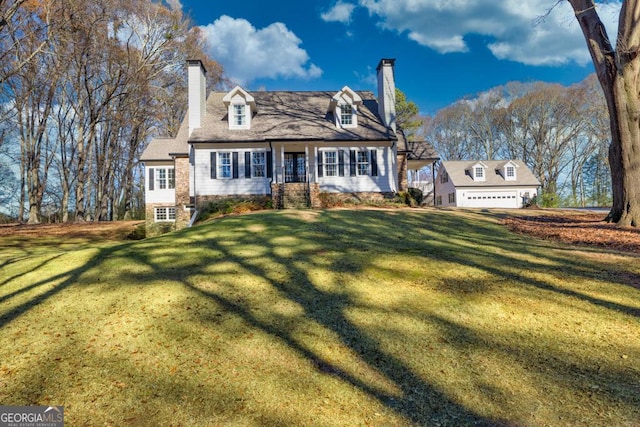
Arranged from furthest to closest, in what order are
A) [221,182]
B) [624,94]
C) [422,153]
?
[422,153]
[221,182]
[624,94]

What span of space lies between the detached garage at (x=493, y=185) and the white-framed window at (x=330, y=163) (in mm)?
18334

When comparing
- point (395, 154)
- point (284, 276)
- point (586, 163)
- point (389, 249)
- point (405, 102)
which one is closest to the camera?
point (284, 276)

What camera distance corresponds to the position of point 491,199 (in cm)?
3306

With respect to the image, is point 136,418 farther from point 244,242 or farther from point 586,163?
point 586,163

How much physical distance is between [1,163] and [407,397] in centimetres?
4171

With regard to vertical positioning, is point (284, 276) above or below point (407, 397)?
above

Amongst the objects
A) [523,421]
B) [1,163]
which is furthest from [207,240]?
[1,163]

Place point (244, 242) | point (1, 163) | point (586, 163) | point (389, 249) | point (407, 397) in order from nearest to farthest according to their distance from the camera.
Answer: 1. point (407, 397)
2. point (389, 249)
3. point (244, 242)
4. point (1, 163)
5. point (586, 163)

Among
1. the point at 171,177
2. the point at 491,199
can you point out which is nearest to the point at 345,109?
the point at 171,177

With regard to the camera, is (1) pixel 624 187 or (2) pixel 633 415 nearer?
(2) pixel 633 415

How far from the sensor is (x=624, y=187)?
10008 mm

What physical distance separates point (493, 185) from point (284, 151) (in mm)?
22631

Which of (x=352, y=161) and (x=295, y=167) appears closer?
(x=352, y=161)

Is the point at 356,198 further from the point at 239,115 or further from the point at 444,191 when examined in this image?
the point at 444,191
